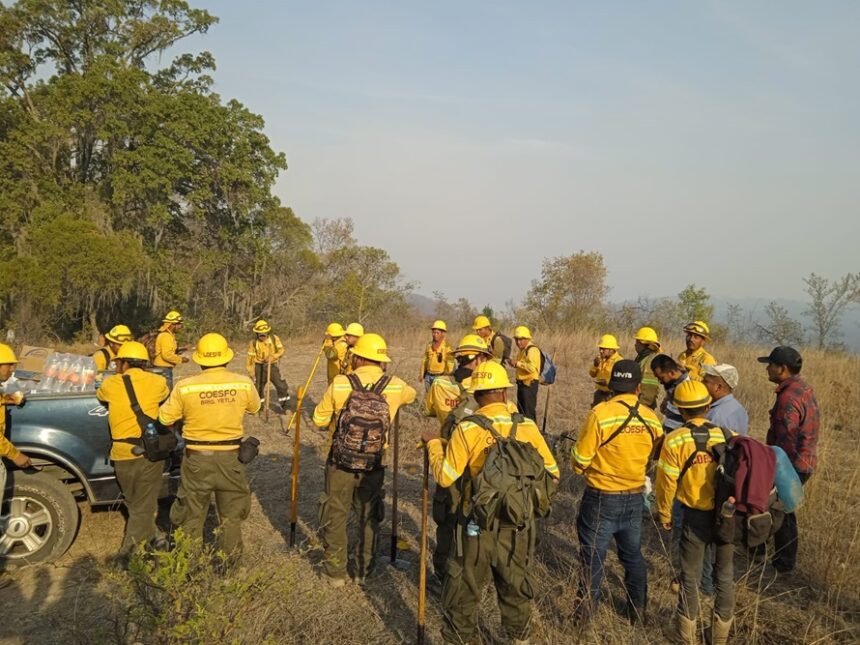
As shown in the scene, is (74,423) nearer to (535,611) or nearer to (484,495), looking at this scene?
(484,495)

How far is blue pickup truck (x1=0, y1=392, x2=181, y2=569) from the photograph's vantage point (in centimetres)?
420

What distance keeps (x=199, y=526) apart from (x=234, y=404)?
95 centimetres

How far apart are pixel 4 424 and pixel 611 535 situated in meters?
4.46

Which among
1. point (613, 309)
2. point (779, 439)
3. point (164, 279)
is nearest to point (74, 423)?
point (779, 439)

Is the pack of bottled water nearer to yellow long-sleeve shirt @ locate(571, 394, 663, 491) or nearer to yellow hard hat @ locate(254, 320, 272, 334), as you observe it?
yellow hard hat @ locate(254, 320, 272, 334)

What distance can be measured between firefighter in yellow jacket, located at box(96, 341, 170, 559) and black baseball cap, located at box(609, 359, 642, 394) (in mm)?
3481

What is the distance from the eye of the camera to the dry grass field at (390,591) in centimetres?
330

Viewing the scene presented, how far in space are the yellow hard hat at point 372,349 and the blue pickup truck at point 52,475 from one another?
2.01 metres

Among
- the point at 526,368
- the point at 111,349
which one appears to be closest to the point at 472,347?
the point at 526,368

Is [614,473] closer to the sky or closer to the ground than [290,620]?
closer to the sky

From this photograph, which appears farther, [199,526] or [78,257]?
[78,257]

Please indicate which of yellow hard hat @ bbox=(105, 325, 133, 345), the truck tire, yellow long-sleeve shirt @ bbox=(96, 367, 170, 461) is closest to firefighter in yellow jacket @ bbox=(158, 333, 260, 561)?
yellow long-sleeve shirt @ bbox=(96, 367, 170, 461)

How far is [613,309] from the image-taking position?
21.8 metres

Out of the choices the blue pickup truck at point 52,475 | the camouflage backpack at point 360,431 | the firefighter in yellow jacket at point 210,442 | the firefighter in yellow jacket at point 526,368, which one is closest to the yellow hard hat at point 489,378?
the camouflage backpack at point 360,431
